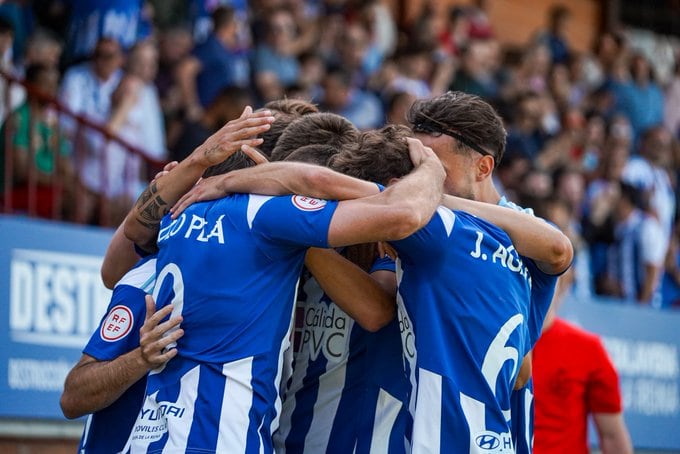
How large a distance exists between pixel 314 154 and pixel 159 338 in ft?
2.93

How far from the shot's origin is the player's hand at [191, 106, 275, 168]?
4094 mm

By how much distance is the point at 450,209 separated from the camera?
13.5 ft

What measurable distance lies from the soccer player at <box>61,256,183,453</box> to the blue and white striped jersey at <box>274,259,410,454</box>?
558 millimetres

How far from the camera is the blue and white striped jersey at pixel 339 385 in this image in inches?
169

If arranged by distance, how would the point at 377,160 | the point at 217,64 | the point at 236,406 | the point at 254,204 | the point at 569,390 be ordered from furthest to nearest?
the point at 217,64
the point at 569,390
the point at 377,160
the point at 254,204
the point at 236,406

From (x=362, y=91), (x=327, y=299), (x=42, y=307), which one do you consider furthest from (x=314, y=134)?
(x=362, y=91)

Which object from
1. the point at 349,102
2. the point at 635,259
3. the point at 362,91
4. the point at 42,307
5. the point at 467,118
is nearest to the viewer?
the point at 467,118

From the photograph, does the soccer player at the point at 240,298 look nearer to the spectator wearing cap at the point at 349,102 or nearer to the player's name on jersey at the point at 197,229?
the player's name on jersey at the point at 197,229

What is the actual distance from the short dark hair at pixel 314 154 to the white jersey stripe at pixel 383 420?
2.81 ft

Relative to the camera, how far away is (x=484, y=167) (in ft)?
14.3

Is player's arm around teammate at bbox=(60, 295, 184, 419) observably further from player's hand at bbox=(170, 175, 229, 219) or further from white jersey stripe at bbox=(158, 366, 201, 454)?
player's hand at bbox=(170, 175, 229, 219)

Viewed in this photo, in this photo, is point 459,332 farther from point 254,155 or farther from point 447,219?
point 254,155

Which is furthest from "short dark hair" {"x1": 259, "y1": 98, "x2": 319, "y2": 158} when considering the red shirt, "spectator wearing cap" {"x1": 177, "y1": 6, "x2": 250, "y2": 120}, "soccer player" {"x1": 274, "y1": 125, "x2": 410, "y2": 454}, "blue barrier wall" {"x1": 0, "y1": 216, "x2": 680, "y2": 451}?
"spectator wearing cap" {"x1": 177, "y1": 6, "x2": 250, "y2": 120}

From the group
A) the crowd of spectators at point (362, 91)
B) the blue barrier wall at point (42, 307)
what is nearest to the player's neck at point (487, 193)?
the blue barrier wall at point (42, 307)
